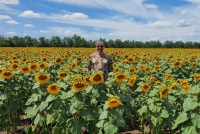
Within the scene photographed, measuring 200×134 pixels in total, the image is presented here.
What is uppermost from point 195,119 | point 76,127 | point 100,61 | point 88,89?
point 100,61

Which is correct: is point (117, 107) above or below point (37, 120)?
above

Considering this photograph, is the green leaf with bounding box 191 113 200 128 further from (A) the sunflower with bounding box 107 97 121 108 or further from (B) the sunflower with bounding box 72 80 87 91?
(B) the sunflower with bounding box 72 80 87 91

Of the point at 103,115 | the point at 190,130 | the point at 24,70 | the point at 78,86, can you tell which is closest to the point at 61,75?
the point at 24,70

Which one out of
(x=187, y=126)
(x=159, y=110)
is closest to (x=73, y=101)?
(x=159, y=110)

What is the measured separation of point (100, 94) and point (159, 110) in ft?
3.56

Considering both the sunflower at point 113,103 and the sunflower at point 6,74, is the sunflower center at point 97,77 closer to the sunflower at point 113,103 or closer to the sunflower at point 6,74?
the sunflower at point 113,103

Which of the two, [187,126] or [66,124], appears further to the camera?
[66,124]

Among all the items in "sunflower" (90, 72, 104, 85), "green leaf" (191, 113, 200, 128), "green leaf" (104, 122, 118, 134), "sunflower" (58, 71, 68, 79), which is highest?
"sunflower" (90, 72, 104, 85)

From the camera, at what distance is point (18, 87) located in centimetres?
617

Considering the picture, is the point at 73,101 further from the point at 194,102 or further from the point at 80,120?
the point at 194,102

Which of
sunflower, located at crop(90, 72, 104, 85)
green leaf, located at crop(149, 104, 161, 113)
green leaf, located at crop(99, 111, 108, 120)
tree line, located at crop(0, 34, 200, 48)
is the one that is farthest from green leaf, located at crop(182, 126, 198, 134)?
tree line, located at crop(0, 34, 200, 48)

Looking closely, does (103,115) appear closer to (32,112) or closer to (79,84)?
(79,84)

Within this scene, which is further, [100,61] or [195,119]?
[100,61]

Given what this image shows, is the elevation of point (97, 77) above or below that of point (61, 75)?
above
